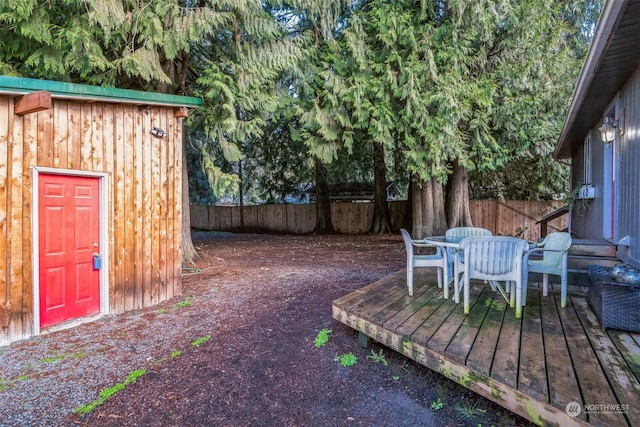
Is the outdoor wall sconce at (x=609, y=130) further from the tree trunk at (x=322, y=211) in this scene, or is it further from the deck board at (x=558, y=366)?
the tree trunk at (x=322, y=211)

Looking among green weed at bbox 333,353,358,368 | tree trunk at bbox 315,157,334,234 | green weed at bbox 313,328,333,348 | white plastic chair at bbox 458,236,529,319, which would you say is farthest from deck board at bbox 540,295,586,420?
tree trunk at bbox 315,157,334,234

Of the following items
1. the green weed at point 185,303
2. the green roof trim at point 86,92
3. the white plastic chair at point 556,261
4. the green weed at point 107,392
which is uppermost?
the green roof trim at point 86,92

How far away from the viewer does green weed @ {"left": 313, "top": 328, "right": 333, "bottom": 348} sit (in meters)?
3.72

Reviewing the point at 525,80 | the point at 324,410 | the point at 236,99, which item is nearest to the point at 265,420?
the point at 324,410

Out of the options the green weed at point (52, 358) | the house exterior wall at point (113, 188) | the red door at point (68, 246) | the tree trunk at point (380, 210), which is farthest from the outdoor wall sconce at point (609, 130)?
the tree trunk at point (380, 210)

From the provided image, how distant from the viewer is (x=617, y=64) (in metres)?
3.90

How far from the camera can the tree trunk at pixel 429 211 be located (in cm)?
1025

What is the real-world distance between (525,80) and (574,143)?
6.34 feet

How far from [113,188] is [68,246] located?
93cm

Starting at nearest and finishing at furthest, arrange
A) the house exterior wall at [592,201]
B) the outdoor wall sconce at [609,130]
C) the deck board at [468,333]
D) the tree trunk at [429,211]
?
the deck board at [468,333] → the outdoor wall sconce at [609,130] → the house exterior wall at [592,201] → the tree trunk at [429,211]
